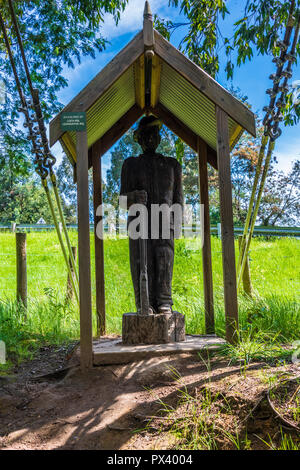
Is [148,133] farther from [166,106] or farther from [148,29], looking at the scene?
[148,29]

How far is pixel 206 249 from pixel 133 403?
212 cm

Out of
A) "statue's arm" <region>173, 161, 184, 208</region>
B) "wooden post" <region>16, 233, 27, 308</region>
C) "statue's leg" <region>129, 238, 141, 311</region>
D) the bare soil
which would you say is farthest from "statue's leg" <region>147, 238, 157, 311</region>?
"wooden post" <region>16, 233, 27, 308</region>

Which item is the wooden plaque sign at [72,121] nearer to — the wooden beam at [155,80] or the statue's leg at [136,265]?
the wooden beam at [155,80]

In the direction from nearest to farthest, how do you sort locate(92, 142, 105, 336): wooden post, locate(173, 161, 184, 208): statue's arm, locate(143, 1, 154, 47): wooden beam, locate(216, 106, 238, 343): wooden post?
locate(143, 1, 154, 47): wooden beam, locate(216, 106, 238, 343): wooden post, locate(173, 161, 184, 208): statue's arm, locate(92, 142, 105, 336): wooden post

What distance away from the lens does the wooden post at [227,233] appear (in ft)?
11.2

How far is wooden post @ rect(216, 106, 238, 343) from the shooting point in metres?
3.40

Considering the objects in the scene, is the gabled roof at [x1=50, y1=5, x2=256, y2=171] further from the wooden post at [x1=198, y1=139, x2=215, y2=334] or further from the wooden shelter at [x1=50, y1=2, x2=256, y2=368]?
the wooden post at [x1=198, y1=139, x2=215, y2=334]

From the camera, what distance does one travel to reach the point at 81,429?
8.26 feet

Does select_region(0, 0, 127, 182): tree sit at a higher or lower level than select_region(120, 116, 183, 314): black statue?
higher

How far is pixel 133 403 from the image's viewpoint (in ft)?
9.04

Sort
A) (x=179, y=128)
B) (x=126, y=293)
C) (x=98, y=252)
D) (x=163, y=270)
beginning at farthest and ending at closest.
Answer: (x=126, y=293), (x=179, y=128), (x=98, y=252), (x=163, y=270)

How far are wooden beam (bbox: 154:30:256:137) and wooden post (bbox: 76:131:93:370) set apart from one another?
37.3 inches

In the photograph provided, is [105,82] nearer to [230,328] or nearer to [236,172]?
[230,328]

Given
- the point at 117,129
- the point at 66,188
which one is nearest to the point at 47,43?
the point at 117,129
